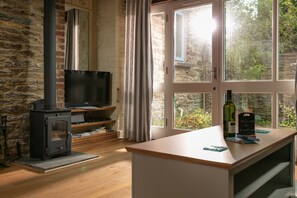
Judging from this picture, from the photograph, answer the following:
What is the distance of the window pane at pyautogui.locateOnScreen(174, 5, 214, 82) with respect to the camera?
4281 mm

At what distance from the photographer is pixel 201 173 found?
127cm

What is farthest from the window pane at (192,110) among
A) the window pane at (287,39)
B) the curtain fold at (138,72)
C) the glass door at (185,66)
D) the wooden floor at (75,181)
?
the wooden floor at (75,181)

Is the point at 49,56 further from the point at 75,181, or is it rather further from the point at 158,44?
the point at 158,44

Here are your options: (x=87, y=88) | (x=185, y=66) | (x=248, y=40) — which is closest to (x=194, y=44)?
(x=185, y=66)

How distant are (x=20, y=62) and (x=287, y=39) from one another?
344 cm

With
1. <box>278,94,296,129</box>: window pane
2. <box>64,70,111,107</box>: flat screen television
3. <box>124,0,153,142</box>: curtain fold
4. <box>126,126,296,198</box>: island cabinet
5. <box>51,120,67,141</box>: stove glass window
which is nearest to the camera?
<box>126,126,296,198</box>: island cabinet

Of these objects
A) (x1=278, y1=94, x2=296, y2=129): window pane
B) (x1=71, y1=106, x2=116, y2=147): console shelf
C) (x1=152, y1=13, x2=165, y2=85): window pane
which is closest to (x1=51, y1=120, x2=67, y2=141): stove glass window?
(x1=71, y1=106, x2=116, y2=147): console shelf

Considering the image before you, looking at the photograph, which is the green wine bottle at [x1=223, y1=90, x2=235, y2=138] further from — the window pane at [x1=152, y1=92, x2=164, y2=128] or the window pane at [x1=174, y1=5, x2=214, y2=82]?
the window pane at [x1=152, y1=92, x2=164, y2=128]

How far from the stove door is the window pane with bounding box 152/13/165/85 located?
1.83m

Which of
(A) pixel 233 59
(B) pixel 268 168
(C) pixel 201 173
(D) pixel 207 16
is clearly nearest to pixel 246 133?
(B) pixel 268 168

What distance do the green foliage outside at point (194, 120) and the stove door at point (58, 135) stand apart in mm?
1825

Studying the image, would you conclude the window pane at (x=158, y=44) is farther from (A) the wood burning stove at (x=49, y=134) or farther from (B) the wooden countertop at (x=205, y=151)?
(B) the wooden countertop at (x=205, y=151)

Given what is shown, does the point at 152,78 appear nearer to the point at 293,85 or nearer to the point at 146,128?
the point at 146,128

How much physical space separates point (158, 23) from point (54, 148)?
2.68m
